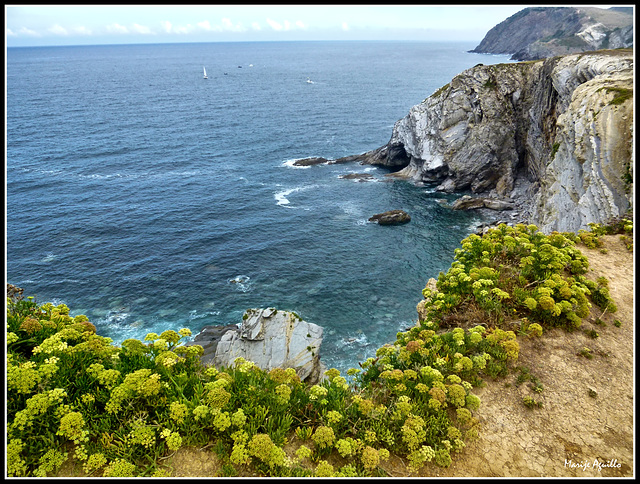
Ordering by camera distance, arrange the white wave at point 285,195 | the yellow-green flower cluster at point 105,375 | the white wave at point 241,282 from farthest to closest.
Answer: the white wave at point 285,195 → the white wave at point 241,282 → the yellow-green flower cluster at point 105,375

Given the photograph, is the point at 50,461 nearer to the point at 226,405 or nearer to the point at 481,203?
the point at 226,405

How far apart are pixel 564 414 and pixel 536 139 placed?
69564 millimetres

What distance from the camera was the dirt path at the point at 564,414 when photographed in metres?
12.4

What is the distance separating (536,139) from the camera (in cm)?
7169

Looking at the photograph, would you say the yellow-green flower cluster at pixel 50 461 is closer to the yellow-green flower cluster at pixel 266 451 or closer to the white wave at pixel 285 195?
the yellow-green flower cluster at pixel 266 451

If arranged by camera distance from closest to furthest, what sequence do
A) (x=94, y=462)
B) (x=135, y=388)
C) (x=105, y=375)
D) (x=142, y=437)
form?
(x=94, y=462)
(x=142, y=437)
(x=135, y=388)
(x=105, y=375)

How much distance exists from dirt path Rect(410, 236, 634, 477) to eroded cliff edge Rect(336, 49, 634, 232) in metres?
22.9

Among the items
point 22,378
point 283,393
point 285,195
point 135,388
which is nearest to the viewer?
point 22,378

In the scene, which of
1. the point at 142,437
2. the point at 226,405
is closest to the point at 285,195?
the point at 226,405

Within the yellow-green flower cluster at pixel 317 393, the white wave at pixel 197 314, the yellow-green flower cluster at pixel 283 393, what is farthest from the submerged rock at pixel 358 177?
the yellow-green flower cluster at pixel 283 393

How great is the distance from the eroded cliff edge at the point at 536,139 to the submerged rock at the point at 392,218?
54.8ft

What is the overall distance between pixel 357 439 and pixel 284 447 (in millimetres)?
2251

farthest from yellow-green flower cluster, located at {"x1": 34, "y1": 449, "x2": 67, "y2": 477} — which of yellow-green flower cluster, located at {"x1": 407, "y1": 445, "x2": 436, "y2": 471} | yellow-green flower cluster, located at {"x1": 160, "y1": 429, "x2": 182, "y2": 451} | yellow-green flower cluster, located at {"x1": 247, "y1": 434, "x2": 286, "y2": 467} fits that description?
yellow-green flower cluster, located at {"x1": 407, "y1": 445, "x2": 436, "y2": 471}

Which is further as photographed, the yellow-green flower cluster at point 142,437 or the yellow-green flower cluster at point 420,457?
the yellow-green flower cluster at point 420,457
